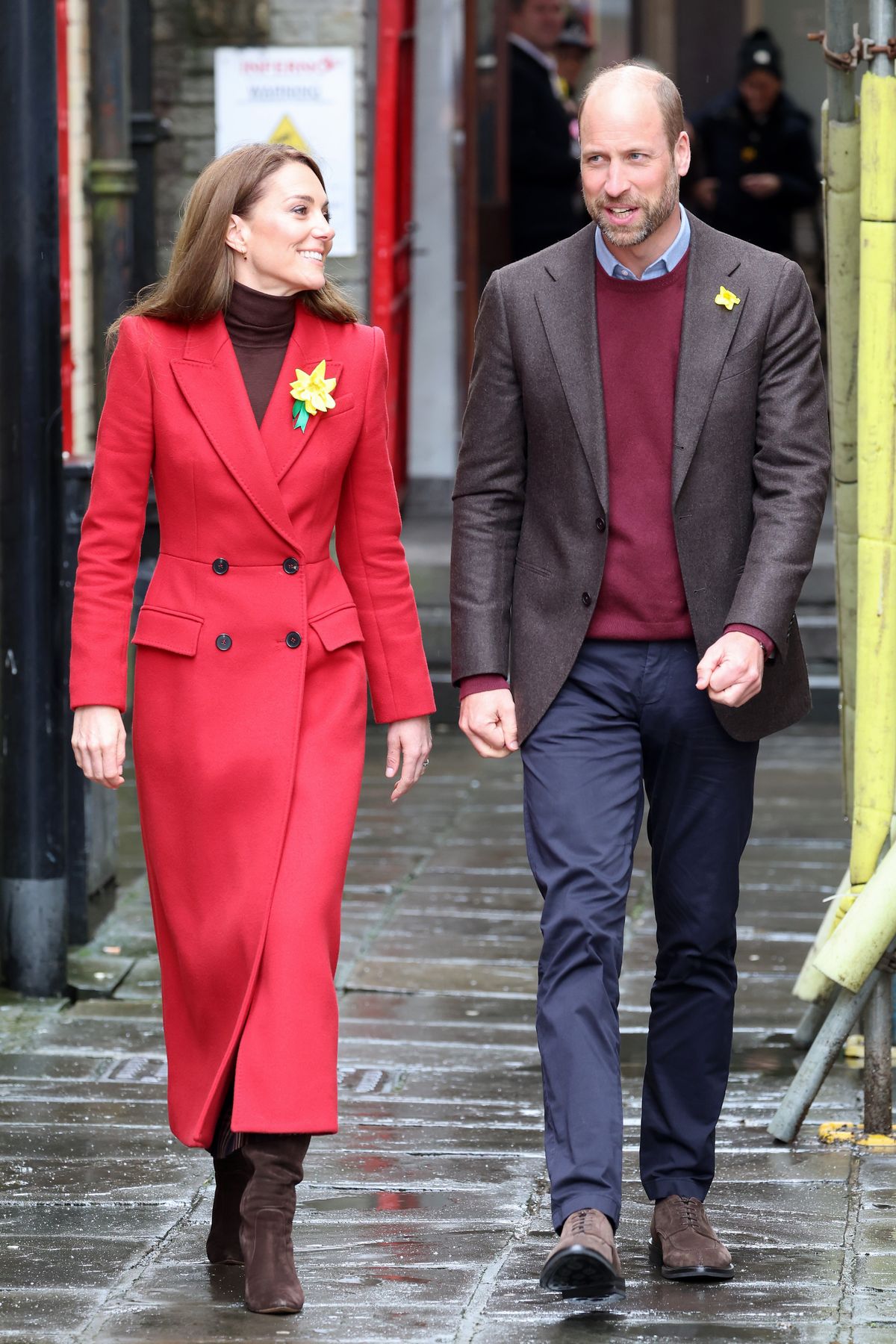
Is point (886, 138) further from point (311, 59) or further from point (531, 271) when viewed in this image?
point (311, 59)

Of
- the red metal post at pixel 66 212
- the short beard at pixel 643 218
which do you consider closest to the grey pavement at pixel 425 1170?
the short beard at pixel 643 218

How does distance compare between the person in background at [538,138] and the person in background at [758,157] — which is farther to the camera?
the person in background at [758,157]

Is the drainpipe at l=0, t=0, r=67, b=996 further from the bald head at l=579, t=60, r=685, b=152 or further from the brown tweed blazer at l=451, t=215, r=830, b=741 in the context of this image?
the bald head at l=579, t=60, r=685, b=152

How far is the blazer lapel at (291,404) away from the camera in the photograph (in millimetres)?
4008

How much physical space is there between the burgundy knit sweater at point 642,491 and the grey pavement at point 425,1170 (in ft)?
3.63

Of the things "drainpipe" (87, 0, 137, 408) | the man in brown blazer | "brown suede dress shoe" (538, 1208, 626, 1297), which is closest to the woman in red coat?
the man in brown blazer

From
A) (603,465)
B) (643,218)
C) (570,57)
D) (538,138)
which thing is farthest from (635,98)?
A: (570,57)

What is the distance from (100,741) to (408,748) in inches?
22.9

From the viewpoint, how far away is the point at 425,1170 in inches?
182

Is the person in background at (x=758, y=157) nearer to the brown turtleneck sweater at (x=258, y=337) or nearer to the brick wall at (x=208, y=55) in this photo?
the brick wall at (x=208, y=55)

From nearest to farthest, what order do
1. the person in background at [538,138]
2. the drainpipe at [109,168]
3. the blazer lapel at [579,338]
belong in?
the blazer lapel at [579,338], the drainpipe at [109,168], the person in background at [538,138]

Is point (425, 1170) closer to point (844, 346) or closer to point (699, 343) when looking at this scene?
point (699, 343)

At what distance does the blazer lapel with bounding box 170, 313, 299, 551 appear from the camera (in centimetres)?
397

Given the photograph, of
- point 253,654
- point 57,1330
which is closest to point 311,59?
point 253,654
